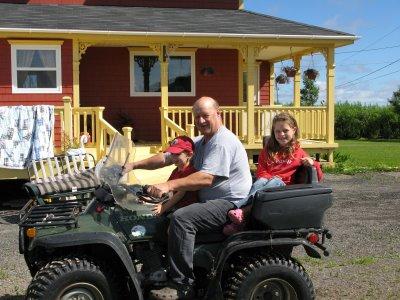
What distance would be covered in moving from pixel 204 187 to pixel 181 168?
0.34 meters

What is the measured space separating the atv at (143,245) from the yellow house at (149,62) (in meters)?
7.85

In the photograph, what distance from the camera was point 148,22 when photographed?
15961 mm

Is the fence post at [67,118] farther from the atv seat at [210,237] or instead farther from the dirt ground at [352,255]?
the atv seat at [210,237]

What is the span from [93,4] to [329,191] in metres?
15.6

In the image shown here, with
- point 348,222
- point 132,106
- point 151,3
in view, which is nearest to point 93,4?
point 151,3

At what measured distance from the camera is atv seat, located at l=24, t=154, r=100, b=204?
8.38m

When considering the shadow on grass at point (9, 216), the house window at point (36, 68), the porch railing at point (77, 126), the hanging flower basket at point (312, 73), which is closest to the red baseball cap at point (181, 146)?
the shadow on grass at point (9, 216)

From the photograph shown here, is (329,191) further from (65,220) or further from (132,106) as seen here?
(132,106)

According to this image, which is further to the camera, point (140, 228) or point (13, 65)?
point (13, 65)

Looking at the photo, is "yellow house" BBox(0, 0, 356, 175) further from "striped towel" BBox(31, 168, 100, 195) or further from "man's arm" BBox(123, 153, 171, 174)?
"man's arm" BBox(123, 153, 171, 174)

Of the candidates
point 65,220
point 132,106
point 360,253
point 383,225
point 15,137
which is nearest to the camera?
point 65,220

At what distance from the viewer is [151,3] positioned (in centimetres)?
1916

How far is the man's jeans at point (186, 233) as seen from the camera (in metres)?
4.42

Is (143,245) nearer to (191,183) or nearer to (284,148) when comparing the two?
(191,183)
